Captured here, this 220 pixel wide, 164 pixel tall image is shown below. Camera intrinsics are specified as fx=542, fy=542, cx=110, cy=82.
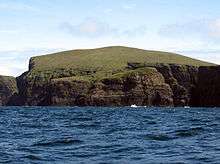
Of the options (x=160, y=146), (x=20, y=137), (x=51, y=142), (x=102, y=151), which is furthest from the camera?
(x=20, y=137)

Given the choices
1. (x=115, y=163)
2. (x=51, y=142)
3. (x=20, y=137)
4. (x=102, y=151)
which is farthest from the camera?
(x=20, y=137)

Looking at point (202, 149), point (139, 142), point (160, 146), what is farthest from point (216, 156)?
point (139, 142)

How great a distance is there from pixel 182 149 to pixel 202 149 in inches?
50.0

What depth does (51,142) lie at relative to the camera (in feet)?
128

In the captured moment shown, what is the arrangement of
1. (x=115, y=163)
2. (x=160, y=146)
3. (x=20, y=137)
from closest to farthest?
(x=115, y=163) → (x=160, y=146) → (x=20, y=137)

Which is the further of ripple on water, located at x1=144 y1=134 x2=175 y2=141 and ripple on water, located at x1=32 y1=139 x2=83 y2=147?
ripple on water, located at x1=144 y1=134 x2=175 y2=141

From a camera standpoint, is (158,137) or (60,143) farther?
(158,137)

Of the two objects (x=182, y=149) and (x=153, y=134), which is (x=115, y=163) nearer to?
(x=182, y=149)

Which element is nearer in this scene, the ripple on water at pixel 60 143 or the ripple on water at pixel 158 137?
the ripple on water at pixel 60 143

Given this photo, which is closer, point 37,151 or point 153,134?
point 37,151

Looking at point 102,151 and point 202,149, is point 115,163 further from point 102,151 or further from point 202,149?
point 202,149

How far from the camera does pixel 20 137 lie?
4412cm

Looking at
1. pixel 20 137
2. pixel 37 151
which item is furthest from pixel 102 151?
pixel 20 137

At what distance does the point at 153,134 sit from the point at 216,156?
50.2 feet
